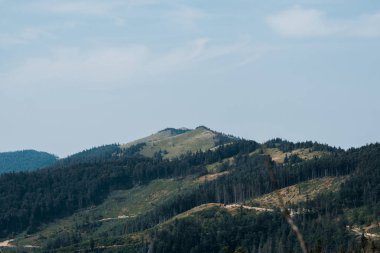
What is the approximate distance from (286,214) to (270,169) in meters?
0.68

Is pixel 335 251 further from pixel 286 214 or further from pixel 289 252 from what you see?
pixel 286 214

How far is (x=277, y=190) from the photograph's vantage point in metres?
9.07

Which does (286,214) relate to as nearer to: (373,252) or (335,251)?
(373,252)

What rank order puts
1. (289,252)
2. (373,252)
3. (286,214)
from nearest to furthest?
(286,214)
(373,252)
(289,252)

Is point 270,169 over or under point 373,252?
over

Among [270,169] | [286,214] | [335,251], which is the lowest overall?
[335,251]

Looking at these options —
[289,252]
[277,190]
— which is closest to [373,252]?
[289,252]

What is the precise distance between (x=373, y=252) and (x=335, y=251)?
55.3 m

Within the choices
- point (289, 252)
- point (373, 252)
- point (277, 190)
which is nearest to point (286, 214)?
point (277, 190)

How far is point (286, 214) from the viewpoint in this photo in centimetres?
895

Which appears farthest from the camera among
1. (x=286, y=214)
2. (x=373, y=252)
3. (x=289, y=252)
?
(x=289, y=252)

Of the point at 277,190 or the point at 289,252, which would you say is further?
the point at 289,252

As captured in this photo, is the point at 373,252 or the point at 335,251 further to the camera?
the point at 335,251

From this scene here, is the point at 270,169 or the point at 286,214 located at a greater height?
the point at 270,169
